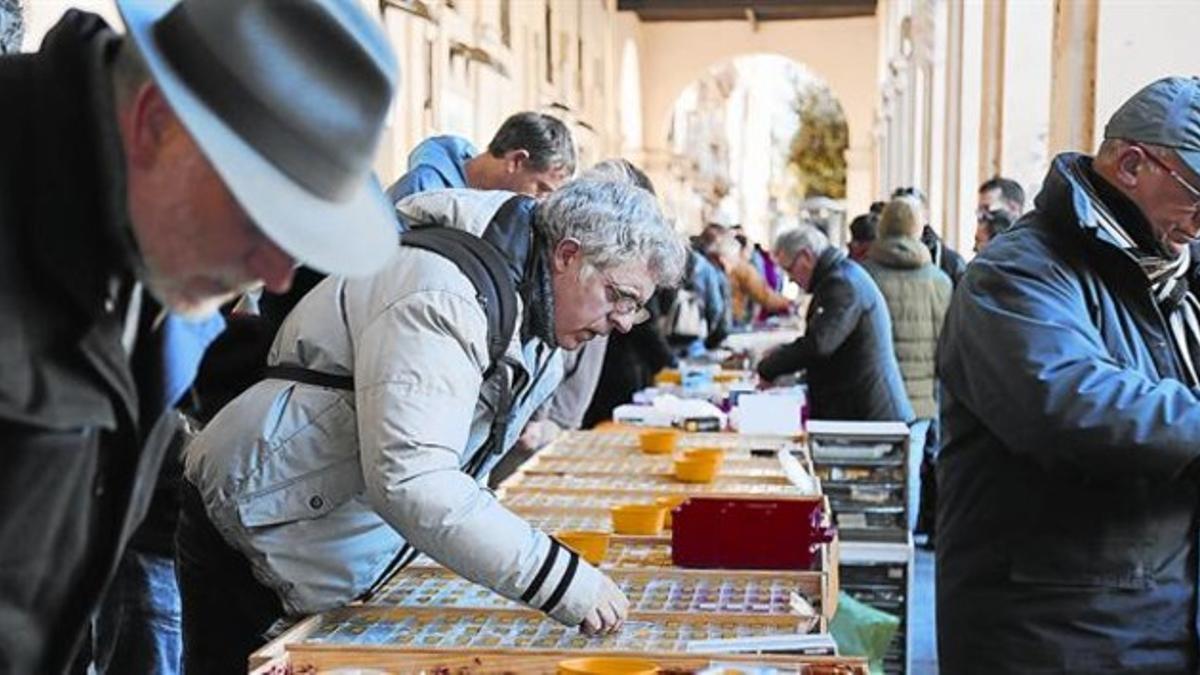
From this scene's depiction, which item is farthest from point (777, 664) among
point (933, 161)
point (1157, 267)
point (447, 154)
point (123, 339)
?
point (933, 161)

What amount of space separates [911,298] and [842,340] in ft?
3.19

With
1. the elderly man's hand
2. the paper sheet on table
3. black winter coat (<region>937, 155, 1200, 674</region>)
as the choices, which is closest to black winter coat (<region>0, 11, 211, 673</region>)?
the elderly man's hand

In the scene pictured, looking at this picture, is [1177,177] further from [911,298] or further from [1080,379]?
[911,298]

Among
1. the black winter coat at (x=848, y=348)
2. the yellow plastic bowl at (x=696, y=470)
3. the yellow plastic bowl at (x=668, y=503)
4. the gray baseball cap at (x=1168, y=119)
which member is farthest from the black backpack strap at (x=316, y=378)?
the black winter coat at (x=848, y=348)

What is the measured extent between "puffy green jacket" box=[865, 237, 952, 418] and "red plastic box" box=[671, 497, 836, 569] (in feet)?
15.0

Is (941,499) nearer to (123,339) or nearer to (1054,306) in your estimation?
(1054,306)

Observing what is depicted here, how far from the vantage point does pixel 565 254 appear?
300 centimetres

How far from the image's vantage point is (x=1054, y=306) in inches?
121

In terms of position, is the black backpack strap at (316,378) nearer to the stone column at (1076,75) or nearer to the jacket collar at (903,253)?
the stone column at (1076,75)

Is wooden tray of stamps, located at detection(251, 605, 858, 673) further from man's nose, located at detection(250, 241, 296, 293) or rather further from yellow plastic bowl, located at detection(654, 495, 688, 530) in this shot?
man's nose, located at detection(250, 241, 296, 293)

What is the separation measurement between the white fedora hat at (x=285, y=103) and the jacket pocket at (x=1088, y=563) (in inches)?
77.2

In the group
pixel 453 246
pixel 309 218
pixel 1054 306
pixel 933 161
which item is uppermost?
pixel 309 218

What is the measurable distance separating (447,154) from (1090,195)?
2.44m

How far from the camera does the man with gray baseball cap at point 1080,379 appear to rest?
3047mm
